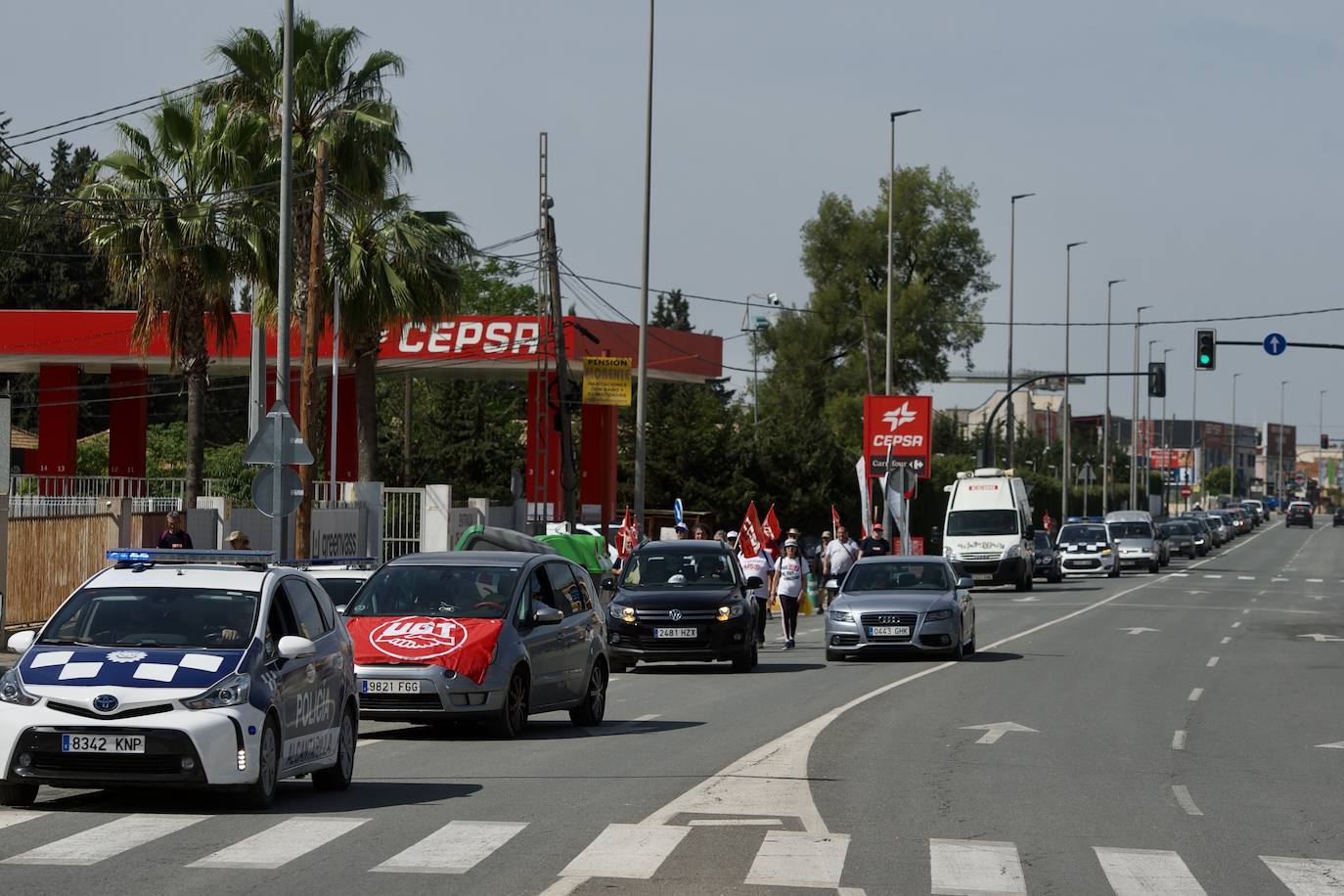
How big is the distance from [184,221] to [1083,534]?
41.3 m

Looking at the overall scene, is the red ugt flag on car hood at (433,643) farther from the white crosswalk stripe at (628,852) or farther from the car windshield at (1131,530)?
the car windshield at (1131,530)

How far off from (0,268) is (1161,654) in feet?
163

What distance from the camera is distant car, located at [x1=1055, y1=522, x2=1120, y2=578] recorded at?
215 feet

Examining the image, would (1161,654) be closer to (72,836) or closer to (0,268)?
(72,836)

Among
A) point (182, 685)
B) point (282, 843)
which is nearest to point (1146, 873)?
point (282, 843)

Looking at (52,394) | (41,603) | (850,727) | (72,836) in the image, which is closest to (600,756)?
(850,727)

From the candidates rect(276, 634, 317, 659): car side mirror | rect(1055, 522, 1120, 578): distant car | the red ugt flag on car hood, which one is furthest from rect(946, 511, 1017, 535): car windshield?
rect(276, 634, 317, 659): car side mirror

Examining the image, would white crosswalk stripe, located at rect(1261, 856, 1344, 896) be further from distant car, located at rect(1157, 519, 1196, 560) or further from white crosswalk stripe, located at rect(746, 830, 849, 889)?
distant car, located at rect(1157, 519, 1196, 560)

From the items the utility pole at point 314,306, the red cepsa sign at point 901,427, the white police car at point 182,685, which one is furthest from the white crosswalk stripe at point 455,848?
the red cepsa sign at point 901,427

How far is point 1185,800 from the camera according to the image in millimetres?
12727

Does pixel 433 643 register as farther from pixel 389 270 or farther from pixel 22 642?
pixel 389 270

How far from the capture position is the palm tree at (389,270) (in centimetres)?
3588

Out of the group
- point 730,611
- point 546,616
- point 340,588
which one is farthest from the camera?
point 730,611

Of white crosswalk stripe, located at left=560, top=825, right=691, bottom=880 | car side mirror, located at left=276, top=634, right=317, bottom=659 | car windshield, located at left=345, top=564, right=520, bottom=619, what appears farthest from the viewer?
car windshield, located at left=345, top=564, right=520, bottom=619
